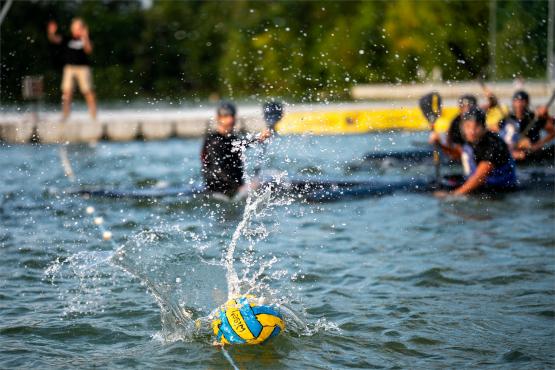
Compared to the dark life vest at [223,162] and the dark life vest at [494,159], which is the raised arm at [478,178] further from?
the dark life vest at [223,162]

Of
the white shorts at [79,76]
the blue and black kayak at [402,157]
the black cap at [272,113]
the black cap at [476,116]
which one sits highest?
the white shorts at [79,76]

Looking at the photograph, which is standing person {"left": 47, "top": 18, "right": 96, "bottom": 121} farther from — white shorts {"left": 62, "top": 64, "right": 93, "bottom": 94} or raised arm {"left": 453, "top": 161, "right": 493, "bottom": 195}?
raised arm {"left": 453, "top": 161, "right": 493, "bottom": 195}

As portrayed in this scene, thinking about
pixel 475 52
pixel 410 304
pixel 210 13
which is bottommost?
pixel 410 304

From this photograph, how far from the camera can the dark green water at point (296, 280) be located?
5281mm

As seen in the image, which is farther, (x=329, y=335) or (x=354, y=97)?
(x=354, y=97)

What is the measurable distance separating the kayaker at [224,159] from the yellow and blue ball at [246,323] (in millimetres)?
3742

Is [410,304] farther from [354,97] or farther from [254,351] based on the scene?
[354,97]

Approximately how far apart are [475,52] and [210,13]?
2349cm

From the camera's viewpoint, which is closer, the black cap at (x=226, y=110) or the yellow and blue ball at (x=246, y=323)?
the yellow and blue ball at (x=246, y=323)

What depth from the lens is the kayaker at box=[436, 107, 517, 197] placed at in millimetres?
9008

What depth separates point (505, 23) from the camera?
2323 centimetres

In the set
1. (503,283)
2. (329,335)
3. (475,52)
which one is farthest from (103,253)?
(475,52)

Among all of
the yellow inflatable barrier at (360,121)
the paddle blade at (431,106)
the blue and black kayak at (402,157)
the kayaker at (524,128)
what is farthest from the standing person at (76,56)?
the kayaker at (524,128)

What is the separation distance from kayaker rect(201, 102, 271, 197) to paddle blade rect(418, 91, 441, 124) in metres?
2.19
